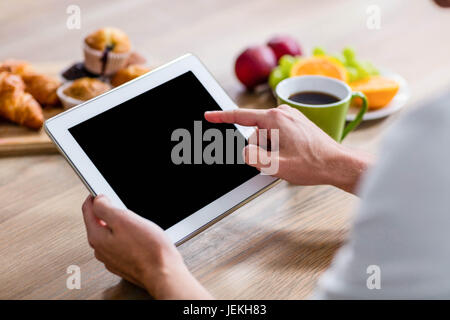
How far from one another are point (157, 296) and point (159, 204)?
16cm

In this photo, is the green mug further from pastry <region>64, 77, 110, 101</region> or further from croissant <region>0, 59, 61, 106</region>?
croissant <region>0, 59, 61, 106</region>

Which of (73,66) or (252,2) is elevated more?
(73,66)

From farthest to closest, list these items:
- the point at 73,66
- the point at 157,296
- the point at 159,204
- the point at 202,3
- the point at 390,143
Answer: the point at 202,3 < the point at 73,66 < the point at 159,204 < the point at 157,296 < the point at 390,143

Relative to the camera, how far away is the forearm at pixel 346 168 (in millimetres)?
928

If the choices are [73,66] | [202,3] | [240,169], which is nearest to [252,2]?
[202,3]

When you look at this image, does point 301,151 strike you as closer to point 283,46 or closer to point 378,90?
point 378,90

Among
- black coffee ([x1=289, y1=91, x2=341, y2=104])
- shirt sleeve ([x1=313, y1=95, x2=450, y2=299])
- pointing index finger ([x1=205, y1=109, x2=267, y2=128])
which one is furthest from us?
black coffee ([x1=289, y1=91, x2=341, y2=104])

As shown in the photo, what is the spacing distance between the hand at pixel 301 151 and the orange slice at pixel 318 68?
0.32 meters

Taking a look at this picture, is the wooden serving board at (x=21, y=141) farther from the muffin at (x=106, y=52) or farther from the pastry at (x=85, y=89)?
the muffin at (x=106, y=52)

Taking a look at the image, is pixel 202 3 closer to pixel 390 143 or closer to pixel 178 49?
pixel 178 49

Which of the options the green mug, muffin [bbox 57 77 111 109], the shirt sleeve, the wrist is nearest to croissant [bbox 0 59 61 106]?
muffin [bbox 57 77 111 109]

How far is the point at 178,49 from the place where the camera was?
152cm

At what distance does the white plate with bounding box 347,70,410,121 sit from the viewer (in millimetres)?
1213

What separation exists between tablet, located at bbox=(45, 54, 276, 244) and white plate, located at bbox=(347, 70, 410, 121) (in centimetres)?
37
